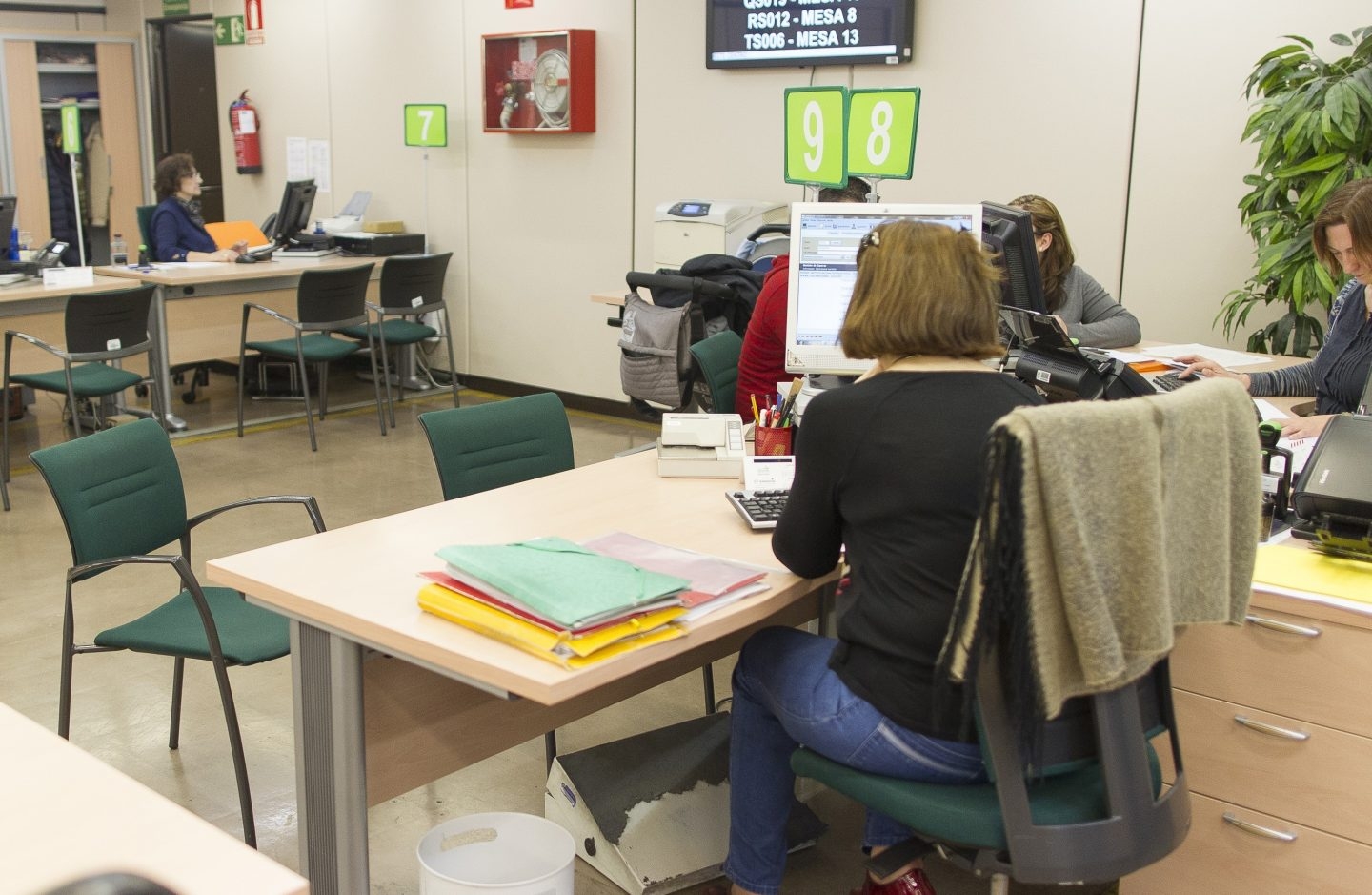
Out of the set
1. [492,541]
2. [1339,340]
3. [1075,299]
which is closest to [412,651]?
[492,541]

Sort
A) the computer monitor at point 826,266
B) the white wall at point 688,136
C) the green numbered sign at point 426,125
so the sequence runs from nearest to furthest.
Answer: the computer monitor at point 826,266 < the white wall at point 688,136 < the green numbered sign at point 426,125

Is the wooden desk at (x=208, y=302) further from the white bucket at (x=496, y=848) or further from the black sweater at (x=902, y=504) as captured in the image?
the black sweater at (x=902, y=504)

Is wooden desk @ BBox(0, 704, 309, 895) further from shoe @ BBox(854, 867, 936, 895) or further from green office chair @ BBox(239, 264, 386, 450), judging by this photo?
green office chair @ BBox(239, 264, 386, 450)

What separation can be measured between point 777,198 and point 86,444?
12.4 ft

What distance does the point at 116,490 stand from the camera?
8.80 feet

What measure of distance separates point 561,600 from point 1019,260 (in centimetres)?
156

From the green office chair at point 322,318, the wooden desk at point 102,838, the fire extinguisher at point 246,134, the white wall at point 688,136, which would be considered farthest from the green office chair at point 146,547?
the fire extinguisher at point 246,134

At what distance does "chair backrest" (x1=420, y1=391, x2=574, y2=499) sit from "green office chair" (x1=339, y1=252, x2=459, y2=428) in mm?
3436

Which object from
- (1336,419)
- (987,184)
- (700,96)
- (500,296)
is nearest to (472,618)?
(1336,419)

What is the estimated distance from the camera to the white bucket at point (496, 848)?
207 centimetres

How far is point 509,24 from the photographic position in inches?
267

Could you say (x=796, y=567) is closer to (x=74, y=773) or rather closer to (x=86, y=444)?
(x=74, y=773)

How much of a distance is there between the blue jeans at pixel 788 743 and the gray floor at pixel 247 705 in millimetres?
378

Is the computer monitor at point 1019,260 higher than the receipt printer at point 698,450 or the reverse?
higher
